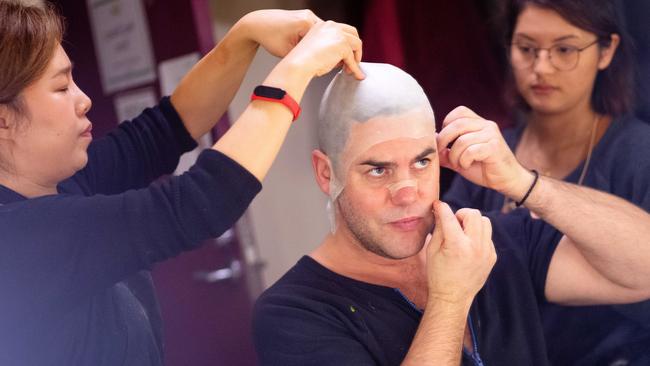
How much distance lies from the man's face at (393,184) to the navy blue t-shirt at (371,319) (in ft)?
0.32

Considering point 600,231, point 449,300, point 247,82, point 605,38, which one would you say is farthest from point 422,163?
point 247,82

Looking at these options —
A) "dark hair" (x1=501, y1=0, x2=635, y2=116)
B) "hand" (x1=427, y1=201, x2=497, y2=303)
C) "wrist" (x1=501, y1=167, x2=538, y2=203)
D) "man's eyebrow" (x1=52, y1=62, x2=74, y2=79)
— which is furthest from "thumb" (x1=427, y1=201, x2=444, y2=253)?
"dark hair" (x1=501, y1=0, x2=635, y2=116)

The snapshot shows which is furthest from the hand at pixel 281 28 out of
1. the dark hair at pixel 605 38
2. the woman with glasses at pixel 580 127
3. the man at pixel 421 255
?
the dark hair at pixel 605 38

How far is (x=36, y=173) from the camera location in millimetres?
976

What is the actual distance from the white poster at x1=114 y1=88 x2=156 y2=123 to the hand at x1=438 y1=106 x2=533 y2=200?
126cm

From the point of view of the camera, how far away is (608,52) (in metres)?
1.60

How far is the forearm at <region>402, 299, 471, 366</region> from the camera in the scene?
38.9 inches

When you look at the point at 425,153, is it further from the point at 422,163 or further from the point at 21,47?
the point at 21,47

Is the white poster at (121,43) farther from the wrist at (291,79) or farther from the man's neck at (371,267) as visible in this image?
the wrist at (291,79)

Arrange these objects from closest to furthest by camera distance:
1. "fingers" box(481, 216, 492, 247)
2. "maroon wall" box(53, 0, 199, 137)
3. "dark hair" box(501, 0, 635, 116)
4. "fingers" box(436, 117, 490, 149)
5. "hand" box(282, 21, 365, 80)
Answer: "hand" box(282, 21, 365, 80)
"fingers" box(481, 216, 492, 247)
"fingers" box(436, 117, 490, 149)
"dark hair" box(501, 0, 635, 116)
"maroon wall" box(53, 0, 199, 137)

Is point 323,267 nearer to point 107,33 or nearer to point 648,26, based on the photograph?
point 648,26

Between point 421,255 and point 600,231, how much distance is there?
1.09 ft

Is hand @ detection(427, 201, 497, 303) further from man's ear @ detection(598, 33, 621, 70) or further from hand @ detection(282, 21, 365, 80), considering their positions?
man's ear @ detection(598, 33, 621, 70)

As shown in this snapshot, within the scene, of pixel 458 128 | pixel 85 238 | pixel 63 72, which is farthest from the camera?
pixel 458 128
